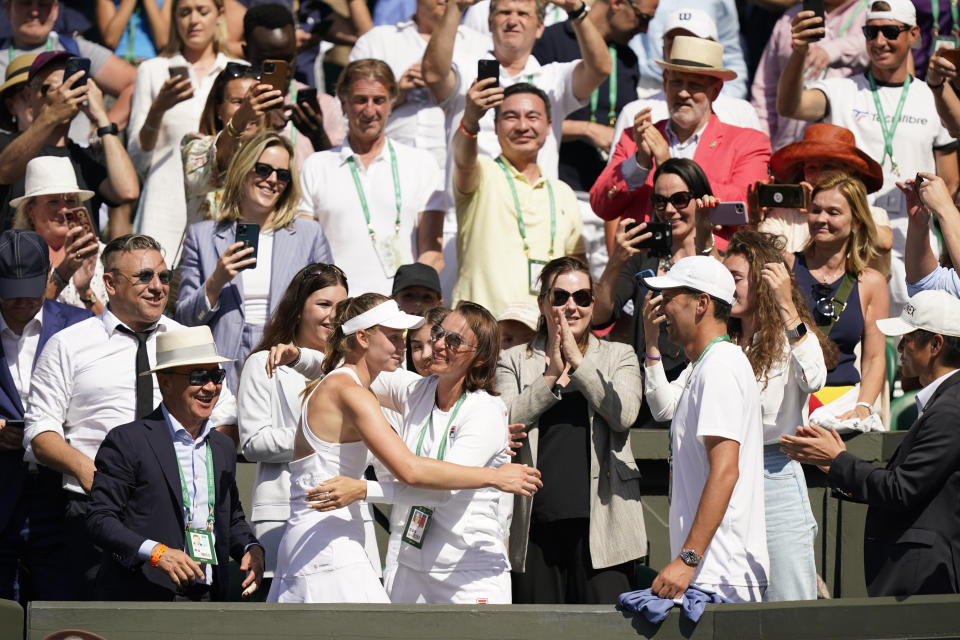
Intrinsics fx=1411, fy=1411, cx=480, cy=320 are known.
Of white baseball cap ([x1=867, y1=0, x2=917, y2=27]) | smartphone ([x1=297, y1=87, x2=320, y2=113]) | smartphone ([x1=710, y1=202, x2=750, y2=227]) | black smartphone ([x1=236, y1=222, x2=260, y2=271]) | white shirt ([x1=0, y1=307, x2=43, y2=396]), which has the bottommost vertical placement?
white shirt ([x1=0, y1=307, x2=43, y2=396])

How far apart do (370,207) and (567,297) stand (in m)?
2.27

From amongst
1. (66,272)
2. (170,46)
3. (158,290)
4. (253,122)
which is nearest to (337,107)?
(170,46)

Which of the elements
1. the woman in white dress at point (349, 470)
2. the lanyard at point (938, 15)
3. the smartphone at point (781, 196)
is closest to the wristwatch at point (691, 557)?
the woman in white dress at point (349, 470)

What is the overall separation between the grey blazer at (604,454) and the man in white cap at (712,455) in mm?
1221

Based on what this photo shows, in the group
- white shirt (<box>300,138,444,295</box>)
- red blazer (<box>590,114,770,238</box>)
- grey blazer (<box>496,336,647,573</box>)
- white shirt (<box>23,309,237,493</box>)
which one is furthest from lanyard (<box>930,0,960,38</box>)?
white shirt (<box>23,309,237,493</box>)

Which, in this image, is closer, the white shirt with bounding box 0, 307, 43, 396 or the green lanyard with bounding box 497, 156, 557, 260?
the white shirt with bounding box 0, 307, 43, 396

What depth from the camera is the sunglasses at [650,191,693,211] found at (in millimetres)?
7762

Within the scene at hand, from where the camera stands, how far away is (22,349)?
7012 millimetres

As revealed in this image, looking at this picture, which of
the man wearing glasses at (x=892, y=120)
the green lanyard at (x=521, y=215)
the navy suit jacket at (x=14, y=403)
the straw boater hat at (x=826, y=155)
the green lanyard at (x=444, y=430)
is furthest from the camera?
the man wearing glasses at (x=892, y=120)

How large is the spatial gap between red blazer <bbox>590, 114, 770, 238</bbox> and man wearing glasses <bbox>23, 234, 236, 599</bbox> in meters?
2.82

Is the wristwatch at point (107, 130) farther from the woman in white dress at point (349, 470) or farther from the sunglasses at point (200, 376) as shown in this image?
the woman in white dress at point (349, 470)

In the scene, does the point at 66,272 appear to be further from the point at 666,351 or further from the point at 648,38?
the point at 648,38

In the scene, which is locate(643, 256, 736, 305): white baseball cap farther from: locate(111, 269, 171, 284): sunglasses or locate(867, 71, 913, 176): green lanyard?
locate(867, 71, 913, 176): green lanyard

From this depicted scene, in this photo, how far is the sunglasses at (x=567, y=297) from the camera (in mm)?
6914
